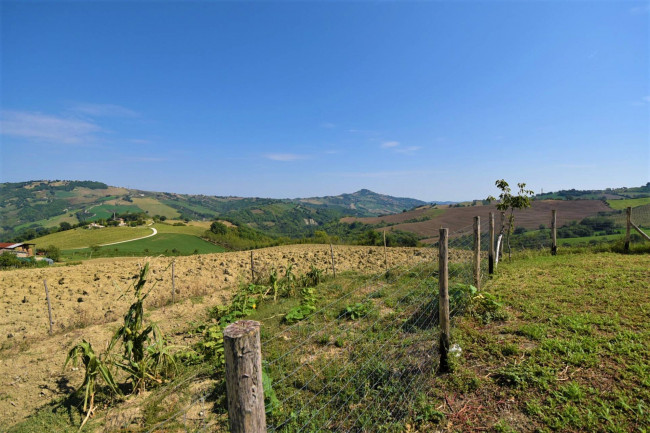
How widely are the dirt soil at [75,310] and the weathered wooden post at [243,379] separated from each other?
341 centimetres

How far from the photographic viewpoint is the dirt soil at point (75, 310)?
5.12 meters

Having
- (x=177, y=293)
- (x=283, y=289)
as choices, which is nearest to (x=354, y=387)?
(x=283, y=289)

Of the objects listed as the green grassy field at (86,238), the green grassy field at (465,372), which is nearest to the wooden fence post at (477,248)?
the green grassy field at (465,372)

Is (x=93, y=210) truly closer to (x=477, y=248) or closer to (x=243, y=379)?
(x=477, y=248)

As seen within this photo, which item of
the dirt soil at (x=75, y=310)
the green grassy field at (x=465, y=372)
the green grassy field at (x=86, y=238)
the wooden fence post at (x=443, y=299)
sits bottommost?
the green grassy field at (x=86, y=238)

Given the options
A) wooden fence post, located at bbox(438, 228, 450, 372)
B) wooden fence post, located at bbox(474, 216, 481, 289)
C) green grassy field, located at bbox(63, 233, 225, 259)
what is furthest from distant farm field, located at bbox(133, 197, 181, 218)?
wooden fence post, located at bbox(438, 228, 450, 372)

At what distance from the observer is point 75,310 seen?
355 inches

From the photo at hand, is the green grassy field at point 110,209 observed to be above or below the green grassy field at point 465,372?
above

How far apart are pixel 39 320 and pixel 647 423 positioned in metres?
13.2

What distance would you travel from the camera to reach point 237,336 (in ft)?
4.66

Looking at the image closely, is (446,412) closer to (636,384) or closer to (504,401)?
(504,401)

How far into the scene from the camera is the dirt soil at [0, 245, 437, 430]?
5121mm

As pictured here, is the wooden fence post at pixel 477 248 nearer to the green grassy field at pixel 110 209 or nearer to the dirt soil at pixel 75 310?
the dirt soil at pixel 75 310

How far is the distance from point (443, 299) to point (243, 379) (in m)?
3.19
